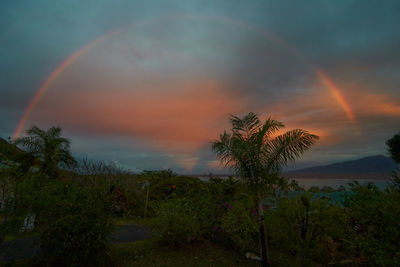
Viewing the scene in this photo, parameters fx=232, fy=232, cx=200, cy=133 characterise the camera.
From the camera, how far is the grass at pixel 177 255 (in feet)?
22.0

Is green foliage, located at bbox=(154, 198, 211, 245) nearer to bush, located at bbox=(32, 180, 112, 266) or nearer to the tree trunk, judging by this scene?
bush, located at bbox=(32, 180, 112, 266)

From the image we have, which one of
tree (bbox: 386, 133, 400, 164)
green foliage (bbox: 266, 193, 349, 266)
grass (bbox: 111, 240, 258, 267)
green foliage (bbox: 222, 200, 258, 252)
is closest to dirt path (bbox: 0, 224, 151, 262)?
grass (bbox: 111, 240, 258, 267)

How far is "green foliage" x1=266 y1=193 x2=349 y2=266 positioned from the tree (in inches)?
1129

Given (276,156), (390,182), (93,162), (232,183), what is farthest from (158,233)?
(93,162)

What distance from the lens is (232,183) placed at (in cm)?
1011

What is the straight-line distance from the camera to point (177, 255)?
7270 mm

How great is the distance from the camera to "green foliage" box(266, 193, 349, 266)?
19.3ft

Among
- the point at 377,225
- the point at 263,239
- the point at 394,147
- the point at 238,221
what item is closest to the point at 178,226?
the point at 238,221

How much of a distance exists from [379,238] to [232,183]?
18.2 feet

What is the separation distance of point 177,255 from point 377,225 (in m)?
5.43

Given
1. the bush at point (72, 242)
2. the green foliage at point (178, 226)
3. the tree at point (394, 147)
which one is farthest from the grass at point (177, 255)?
the tree at point (394, 147)

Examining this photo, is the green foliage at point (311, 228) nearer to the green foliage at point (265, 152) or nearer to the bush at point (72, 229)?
the green foliage at point (265, 152)

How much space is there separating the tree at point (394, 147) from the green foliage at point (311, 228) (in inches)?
1129

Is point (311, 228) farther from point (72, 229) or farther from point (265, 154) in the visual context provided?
point (72, 229)
